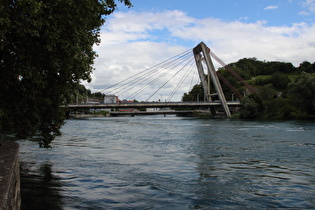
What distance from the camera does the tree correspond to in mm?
7542

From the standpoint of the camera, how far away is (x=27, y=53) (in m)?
8.85

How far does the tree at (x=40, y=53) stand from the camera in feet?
24.7

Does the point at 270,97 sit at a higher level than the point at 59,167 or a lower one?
higher

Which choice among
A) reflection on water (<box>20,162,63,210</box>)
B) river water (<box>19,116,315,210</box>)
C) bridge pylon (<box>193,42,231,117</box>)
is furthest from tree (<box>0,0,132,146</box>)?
bridge pylon (<box>193,42,231,117</box>)

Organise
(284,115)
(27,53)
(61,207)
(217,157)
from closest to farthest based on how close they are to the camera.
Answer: (61,207), (27,53), (217,157), (284,115)

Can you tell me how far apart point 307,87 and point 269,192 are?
196 feet

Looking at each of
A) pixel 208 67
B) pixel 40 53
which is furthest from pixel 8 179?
pixel 208 67

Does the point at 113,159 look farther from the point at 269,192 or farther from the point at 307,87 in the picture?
the point at 307,87

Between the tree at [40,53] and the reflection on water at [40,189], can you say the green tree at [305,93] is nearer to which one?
the tree at [40,53]

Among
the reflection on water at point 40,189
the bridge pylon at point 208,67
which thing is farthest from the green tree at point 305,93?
the reflection on water at point 40,189

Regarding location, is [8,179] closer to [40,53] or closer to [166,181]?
[40,53]

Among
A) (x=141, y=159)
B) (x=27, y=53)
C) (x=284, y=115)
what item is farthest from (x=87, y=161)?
(x=284, y=115)

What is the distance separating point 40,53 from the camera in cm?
879

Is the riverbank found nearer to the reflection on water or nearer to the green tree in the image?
the reflection on water
